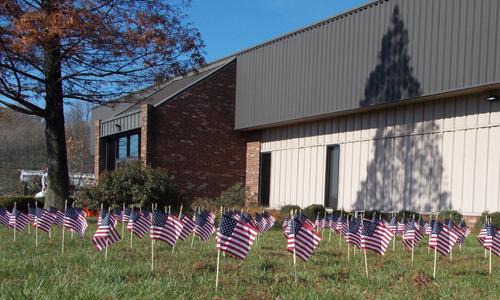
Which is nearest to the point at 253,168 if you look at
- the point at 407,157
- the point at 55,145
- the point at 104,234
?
the point at 407,157

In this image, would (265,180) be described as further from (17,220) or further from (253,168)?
(17,220)

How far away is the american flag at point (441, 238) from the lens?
9212 mm

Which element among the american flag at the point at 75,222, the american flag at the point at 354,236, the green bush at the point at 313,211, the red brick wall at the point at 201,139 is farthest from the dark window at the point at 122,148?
A: the american flag at the point at 354,236

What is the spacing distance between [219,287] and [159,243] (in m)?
5.13

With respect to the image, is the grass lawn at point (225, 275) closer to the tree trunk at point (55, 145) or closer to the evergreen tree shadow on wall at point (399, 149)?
the tree trunk at point (55, 145)

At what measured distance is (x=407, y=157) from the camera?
19.7 meters

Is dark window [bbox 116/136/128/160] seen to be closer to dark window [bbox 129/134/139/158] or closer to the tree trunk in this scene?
dark window [bbox 129/134/139/158]

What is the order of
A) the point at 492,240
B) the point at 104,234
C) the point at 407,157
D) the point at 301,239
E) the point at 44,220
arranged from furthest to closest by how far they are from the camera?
the point at 407,157, the point at 44,220, the point at 492,240, the point at 104,234, the point at 301,239

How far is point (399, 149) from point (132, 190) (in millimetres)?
9405

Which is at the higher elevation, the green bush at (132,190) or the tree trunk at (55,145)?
the tree trunk at (55,145)

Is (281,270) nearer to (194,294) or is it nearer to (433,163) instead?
(194,294)

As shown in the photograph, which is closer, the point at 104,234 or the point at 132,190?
the point at 104,234

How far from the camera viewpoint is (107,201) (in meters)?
21.0

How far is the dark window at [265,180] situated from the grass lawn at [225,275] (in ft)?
50.2
